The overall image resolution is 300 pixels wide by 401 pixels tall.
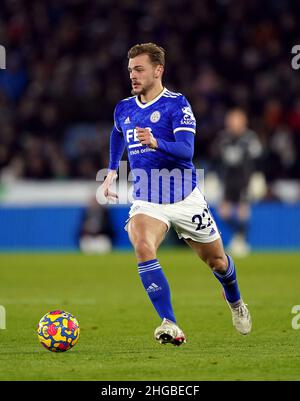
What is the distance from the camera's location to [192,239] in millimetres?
8250

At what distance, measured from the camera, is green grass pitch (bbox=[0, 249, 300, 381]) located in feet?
21.6

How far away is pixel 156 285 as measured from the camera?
7.76 metres

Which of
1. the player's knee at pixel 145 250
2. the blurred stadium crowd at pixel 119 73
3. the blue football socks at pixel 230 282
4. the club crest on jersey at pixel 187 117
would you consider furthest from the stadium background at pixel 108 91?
the player's knee at pixel 145 250

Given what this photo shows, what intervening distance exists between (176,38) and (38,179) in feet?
16.3

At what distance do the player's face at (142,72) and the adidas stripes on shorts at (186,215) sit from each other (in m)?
0.88

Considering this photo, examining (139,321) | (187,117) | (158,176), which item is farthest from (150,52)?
(139,321)

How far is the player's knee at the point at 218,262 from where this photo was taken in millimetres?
8375

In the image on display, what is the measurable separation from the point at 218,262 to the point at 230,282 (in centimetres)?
28

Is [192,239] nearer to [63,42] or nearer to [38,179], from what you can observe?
[38,179]

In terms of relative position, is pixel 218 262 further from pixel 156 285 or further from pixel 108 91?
pixel 108 91

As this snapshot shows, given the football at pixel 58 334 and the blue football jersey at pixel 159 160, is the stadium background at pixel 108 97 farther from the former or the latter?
the football at pixel 58 334

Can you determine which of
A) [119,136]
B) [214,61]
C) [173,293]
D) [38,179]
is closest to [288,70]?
[214,61]
